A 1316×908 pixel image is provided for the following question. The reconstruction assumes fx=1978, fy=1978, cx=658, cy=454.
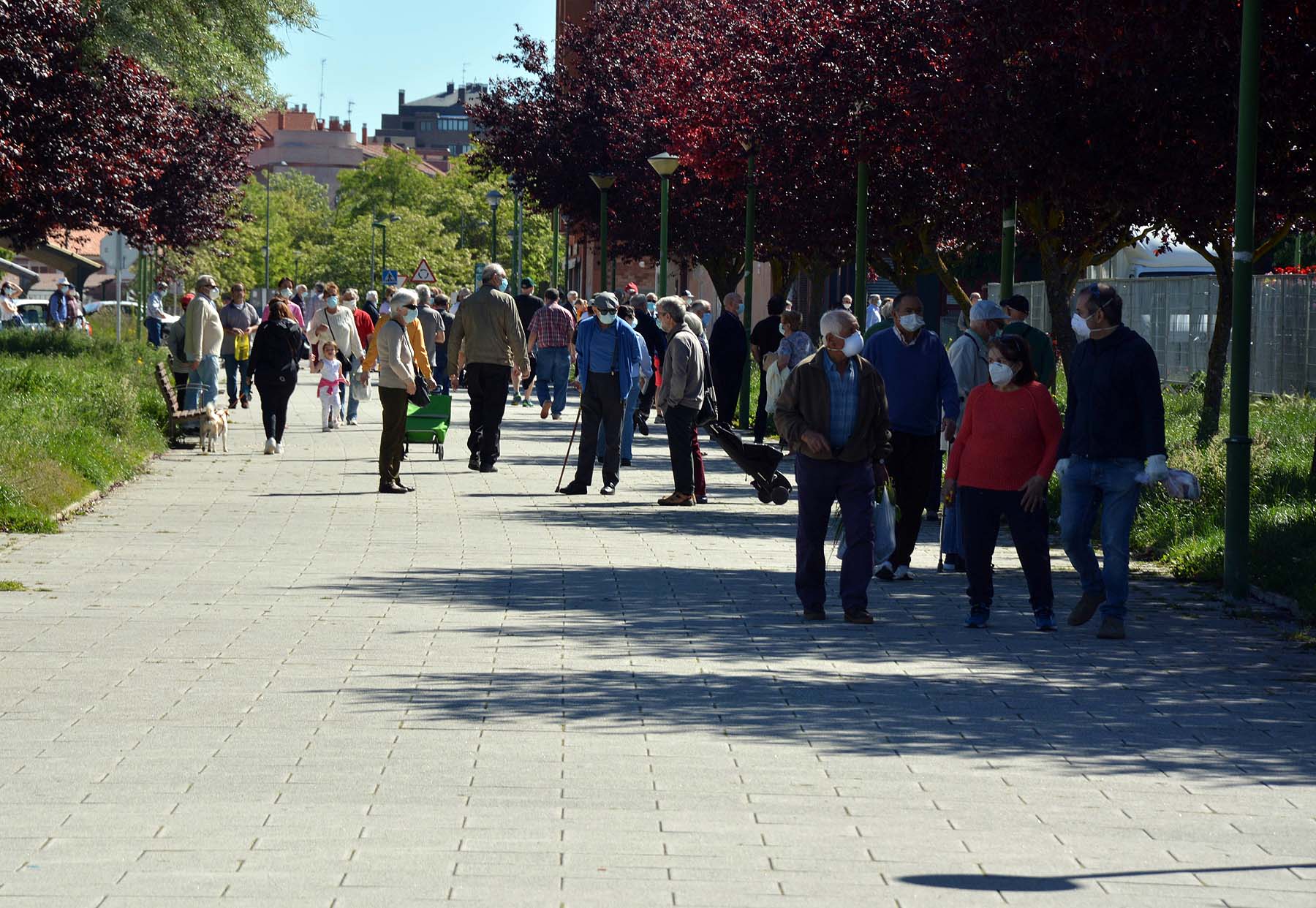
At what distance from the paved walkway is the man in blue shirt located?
16.0ft

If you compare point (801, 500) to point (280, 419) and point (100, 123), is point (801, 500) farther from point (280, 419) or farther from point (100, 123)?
point (100, 123)

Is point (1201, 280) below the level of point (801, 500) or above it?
above

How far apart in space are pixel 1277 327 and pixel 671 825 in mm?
26233

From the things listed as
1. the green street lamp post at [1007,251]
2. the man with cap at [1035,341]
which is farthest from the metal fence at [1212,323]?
the man with cap at [1035,341]

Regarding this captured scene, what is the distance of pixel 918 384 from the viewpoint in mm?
11852

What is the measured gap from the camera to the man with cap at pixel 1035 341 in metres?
12.5

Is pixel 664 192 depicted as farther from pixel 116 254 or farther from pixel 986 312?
pixel 986 312

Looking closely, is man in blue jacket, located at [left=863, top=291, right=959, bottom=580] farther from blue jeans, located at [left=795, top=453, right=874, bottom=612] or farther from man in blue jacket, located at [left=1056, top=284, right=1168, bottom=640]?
man in blue jacket, located at [left=1056, top=284, right=1168, bottom=640]

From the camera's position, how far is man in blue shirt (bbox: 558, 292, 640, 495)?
58.1ft

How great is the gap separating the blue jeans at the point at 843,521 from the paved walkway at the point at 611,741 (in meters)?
0.27

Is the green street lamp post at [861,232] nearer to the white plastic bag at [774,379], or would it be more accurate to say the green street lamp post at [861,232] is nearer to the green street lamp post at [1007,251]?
the white plastic bag at [774,379]

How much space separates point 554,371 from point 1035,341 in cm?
1554

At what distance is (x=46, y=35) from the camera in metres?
26.6

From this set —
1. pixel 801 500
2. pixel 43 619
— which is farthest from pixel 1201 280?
pixel 43 619
